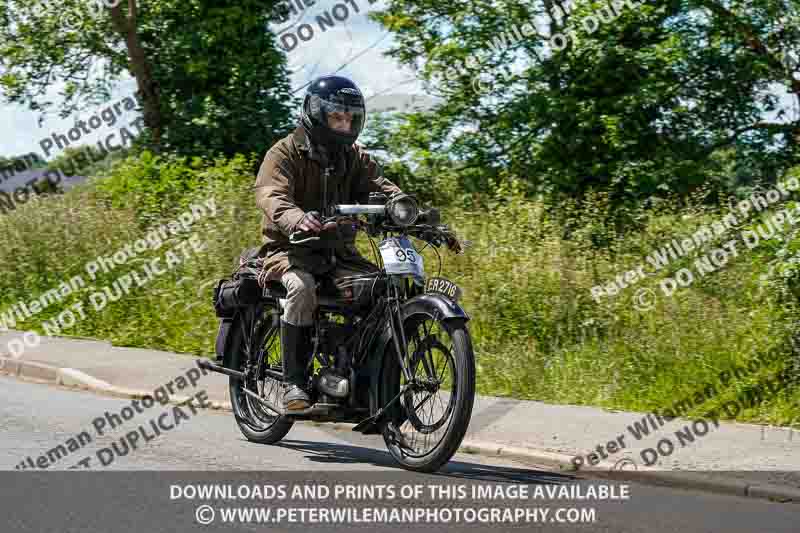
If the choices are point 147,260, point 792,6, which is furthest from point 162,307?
point 792,6

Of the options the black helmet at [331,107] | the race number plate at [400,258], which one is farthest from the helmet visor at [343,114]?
the race number plate at [400,258]

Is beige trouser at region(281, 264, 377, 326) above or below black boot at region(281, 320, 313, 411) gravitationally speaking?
above

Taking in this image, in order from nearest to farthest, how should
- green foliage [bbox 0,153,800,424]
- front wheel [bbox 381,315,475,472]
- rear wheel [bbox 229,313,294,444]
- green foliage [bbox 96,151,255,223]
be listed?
front wheel [bbox 381,315,475,472] < rear wheel [bbox 229,313,294,444] < green foliage [bbox 0,153,800,424] < green foliage [bbox 96,151,255,223]

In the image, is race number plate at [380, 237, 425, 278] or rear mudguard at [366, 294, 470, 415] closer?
rear mudguard at [366, 294, 470, 415]

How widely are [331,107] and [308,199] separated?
708mm

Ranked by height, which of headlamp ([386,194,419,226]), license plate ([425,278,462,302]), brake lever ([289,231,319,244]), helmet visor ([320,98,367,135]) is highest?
helmet visor ([320,98,367,135])

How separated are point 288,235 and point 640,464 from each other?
285 centimetres

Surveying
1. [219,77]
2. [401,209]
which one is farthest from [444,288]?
[219,77]

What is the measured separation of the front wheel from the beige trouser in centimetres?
66

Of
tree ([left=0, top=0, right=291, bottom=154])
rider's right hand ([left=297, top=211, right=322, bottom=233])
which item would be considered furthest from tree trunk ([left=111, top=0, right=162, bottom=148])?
rider's right hand ([left=297, top=211, right=322, bottom=233])

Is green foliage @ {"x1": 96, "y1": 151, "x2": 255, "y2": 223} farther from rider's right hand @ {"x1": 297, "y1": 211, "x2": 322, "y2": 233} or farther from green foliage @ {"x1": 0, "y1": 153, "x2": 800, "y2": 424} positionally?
rider's right hand @ {"x1": 297, "y1": 211, "x2": 322, "y2": 233}

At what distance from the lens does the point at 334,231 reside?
757 centimetres

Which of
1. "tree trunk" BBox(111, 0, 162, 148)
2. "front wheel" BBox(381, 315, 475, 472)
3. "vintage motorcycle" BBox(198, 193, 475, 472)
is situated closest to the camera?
"front wheel" BBox(381, 315, 475, 472)

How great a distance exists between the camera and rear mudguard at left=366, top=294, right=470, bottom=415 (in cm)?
673
